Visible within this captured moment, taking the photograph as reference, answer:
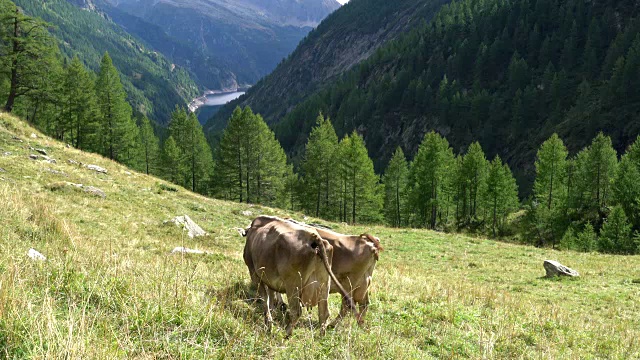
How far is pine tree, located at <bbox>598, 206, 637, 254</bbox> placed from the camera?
35.4 metres

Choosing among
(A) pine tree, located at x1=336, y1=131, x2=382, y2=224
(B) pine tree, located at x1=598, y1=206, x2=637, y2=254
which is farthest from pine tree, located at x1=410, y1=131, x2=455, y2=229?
(B) pine tree, located at x1=598, y1=206, x2=637, y2=254

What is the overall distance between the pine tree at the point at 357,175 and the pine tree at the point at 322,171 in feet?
5.89

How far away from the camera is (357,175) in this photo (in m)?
45.0

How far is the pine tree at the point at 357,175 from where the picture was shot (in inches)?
1734

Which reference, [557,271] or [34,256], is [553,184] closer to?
[557,271]

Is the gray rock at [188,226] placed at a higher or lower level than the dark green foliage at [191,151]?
Result: lower

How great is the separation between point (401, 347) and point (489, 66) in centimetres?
12350

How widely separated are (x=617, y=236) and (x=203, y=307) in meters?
44.0

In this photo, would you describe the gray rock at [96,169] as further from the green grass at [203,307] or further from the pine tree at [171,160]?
the pine tree at [171,160]

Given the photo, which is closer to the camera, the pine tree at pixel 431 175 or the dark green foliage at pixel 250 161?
the dark green foliage at pixel 250 161

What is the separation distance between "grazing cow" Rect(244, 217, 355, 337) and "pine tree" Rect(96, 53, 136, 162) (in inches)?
1887

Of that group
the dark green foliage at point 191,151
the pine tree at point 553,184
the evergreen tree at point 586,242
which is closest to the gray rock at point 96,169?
the dark green foliage at point 191,151

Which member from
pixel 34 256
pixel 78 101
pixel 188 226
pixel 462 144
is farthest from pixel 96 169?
pixel 462 144

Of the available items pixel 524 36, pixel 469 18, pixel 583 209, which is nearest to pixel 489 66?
pixel 524 36
